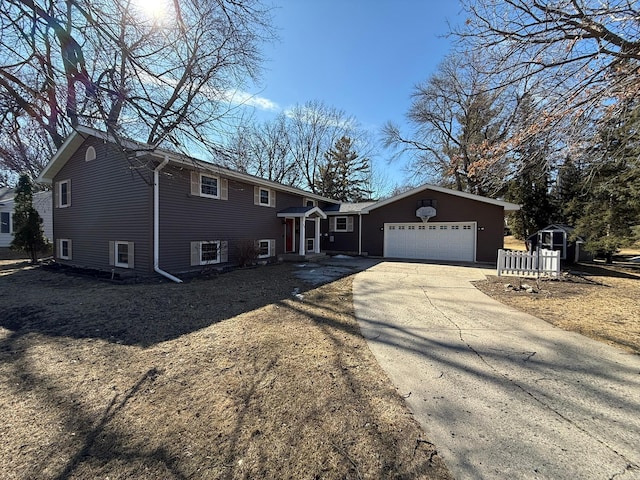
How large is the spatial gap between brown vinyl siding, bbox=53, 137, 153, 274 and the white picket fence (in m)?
11.6

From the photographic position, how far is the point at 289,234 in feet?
53.1

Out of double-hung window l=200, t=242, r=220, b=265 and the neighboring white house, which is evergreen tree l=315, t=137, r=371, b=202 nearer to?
double-hung window l=200, t=242, r=220, b=265

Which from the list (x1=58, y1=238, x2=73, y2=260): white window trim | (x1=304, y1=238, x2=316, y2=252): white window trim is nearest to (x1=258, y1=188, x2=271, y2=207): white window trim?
(x1=304, y1=238, x2=316, y2=252): white window trim

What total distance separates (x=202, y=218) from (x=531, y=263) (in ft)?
37.1

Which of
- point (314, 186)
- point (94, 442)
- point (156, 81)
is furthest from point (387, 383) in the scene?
point (314, 186)

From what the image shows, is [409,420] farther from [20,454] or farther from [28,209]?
[28,209]

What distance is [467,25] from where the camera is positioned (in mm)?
4672

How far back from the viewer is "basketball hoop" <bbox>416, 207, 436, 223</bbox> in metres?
15.3

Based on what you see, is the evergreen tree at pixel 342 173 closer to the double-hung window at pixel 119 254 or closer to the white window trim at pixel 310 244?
the white window trim at pixel 310 244

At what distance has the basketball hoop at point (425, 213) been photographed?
50.1 ft

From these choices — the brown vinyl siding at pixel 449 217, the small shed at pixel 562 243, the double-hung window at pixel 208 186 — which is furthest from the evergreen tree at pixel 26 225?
the small shed at pixel 562 243

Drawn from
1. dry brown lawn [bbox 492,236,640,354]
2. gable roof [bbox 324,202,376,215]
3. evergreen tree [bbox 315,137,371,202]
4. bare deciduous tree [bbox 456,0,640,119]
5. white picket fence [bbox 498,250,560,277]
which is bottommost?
dry brown lawn [bbox 492,236,640,354]

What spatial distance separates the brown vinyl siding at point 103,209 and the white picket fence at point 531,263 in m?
11.6

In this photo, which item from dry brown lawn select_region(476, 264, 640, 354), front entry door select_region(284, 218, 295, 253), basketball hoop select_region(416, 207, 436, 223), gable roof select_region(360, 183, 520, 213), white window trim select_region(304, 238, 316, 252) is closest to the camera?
dry brown lawn select_region(476, 264, 640, 354)
